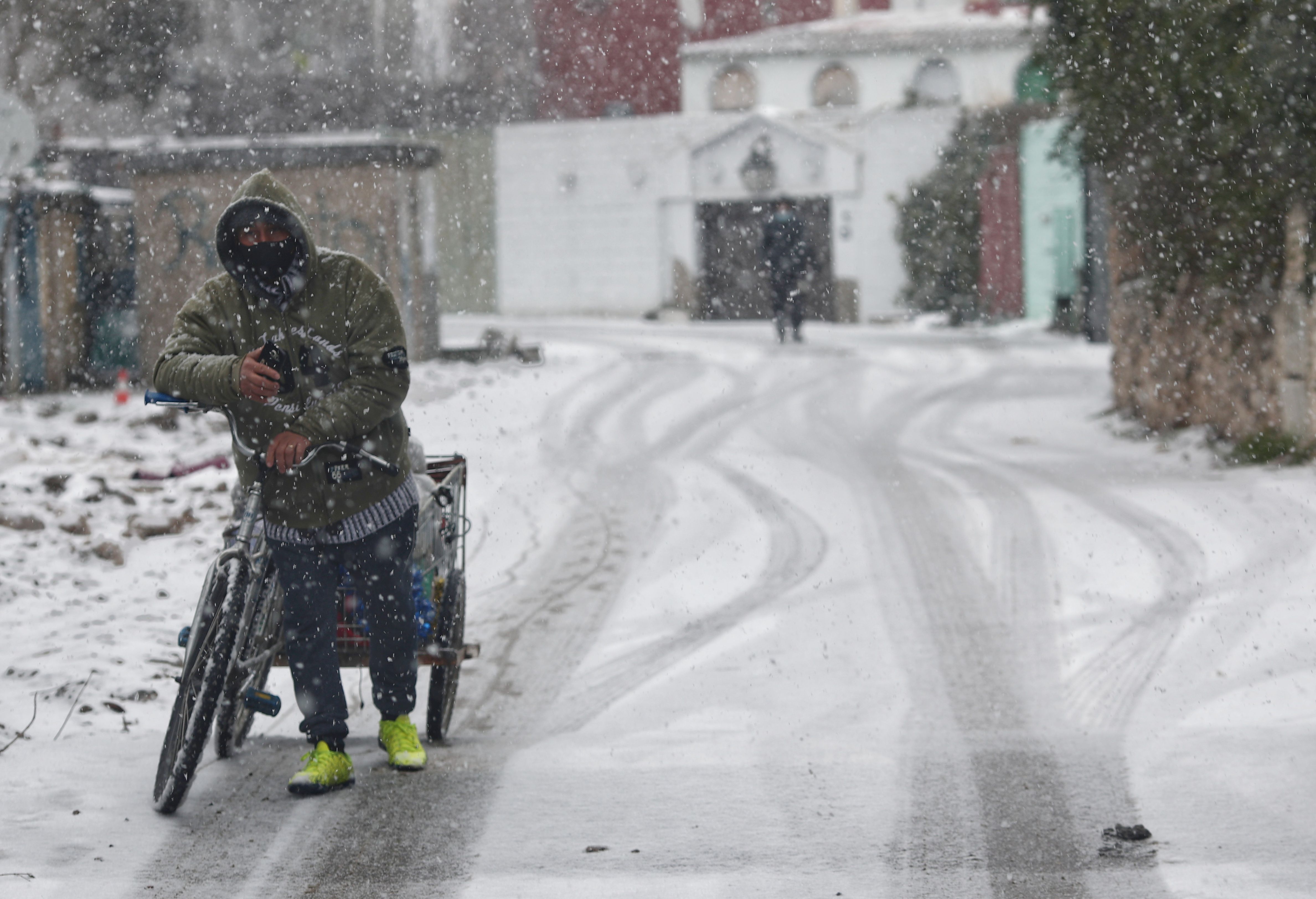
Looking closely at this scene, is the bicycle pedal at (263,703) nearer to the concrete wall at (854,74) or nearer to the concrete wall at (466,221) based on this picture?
the concrete wall at (466,221)

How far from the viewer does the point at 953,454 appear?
39.5 feet

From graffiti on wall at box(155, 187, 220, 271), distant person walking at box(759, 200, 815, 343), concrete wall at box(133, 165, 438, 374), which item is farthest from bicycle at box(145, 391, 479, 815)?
distant person walking at box(759, 200, 815, 343)

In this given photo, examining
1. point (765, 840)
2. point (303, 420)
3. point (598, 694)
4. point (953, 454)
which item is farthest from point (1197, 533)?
point (303, 420)

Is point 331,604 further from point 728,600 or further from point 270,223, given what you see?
point 728,600

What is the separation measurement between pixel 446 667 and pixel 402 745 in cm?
41

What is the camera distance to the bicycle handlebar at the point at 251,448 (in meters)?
4.38

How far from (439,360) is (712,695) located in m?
13.7

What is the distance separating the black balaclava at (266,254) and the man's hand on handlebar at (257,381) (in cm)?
29

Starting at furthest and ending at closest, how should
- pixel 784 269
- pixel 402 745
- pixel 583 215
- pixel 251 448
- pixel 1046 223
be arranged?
pixel 583 215
pixel 1046 223
pixel 784 269
pixel 402 745
pixel 251 448

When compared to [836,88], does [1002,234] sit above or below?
below

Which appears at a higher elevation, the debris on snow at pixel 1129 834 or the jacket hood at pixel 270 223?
the jacket hood at pixel 270 223

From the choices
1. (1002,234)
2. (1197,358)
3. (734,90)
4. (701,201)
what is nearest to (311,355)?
(1197,358)

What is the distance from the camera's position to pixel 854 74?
41.2 meters

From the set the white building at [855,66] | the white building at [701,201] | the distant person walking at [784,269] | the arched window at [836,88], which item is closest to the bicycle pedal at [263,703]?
the distant person walking at [784,269]
